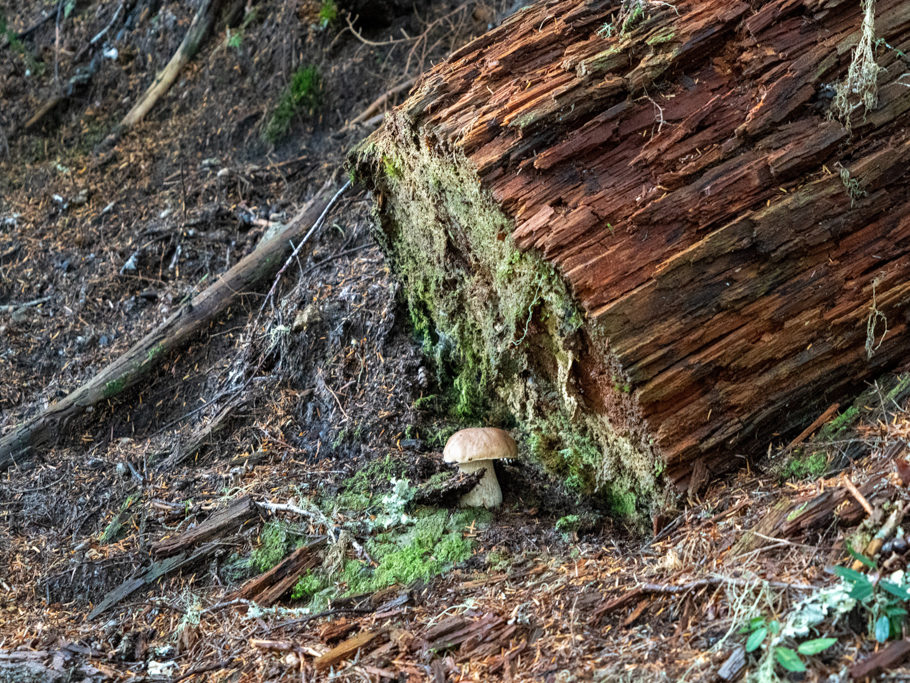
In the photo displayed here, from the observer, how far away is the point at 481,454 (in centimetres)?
414

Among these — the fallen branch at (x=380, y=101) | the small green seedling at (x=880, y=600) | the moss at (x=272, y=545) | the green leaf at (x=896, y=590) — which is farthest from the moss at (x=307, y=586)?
the fallen branch at (x=380, y=101)

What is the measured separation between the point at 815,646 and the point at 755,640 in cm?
18

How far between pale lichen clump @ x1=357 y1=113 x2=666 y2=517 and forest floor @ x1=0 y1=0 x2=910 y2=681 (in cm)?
24

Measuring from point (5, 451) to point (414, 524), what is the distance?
3901 mm

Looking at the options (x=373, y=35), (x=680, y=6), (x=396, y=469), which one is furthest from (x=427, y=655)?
(x=373, y=35)

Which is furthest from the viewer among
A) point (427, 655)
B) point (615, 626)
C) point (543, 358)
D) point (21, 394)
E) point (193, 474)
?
point (21, 394)

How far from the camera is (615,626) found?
2830 mm

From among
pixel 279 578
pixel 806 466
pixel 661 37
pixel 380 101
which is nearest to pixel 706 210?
pixel 661 37

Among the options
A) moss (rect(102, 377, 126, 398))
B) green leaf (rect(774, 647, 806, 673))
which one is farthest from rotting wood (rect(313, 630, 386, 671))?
moss (rect(102, 377, 126, 398))

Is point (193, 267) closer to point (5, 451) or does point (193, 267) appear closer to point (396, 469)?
point (5, 451)

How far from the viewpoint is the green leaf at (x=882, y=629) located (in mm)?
2104

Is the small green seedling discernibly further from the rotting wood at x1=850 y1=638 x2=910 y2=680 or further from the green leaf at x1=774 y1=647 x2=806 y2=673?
the green leaf at x1=774 y1=647 x2=806 y2=673

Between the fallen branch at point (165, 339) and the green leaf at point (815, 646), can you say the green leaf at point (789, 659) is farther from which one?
the fallen branch at point (165, 339)

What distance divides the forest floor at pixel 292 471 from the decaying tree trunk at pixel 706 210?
35 centimetres
